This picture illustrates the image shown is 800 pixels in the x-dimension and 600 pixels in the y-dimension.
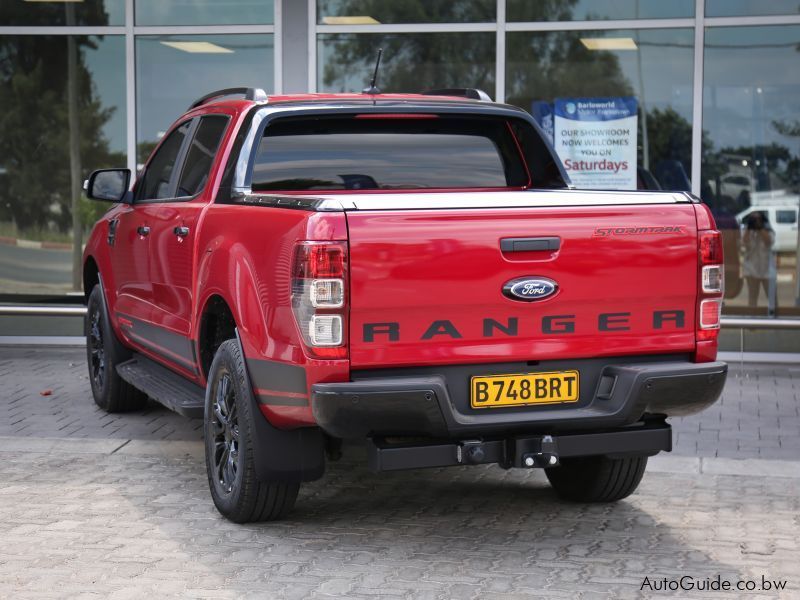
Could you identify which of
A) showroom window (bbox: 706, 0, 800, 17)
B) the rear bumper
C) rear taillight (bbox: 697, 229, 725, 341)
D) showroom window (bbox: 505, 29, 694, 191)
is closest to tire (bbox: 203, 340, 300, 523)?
the rear bumper

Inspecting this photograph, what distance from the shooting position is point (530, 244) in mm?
4746

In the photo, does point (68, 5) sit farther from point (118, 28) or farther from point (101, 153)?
point (101, 153)

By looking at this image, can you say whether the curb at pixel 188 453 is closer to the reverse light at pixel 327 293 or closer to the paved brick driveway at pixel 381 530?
the paved brick driveway at pixel 381 530

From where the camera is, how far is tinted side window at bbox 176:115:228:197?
624cm

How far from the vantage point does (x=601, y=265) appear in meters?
4.84

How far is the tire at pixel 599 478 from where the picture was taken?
5.73 metres

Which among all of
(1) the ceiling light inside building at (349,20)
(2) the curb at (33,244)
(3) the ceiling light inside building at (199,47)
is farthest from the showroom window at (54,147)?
(1) the ceiling light inside building at (349,20)

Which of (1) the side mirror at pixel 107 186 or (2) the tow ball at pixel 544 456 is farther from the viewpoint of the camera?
(1) the side mirror at pixel 107 186

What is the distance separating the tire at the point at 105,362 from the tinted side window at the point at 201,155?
156cm

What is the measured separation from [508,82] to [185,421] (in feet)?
16.8

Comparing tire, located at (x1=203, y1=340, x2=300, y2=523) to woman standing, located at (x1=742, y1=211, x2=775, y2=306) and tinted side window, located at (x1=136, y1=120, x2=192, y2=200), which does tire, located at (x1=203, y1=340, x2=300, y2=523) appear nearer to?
tinted side window, located at (x1=136, y1=120, x2=192, y2=200)

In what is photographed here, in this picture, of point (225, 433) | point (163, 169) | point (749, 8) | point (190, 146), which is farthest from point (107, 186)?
point (749, 8)

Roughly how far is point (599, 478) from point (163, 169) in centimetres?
313

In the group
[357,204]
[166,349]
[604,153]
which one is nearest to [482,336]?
[357,204]
